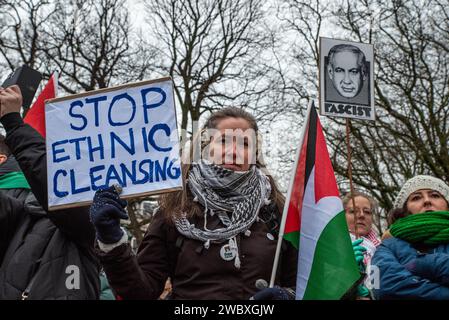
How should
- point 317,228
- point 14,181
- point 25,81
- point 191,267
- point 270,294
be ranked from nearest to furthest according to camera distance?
1. point 270,294
2. point 191,267
3. point 317,228
4. point 14,181
5. point 25,81

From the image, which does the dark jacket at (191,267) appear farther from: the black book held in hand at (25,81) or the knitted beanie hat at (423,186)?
the knitted beanie hat at (423,186)

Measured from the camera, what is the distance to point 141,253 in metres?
2.49

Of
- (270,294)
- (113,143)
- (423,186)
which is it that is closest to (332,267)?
(270,294)

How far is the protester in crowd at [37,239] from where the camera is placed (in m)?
2.45

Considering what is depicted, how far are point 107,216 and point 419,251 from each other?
172cm

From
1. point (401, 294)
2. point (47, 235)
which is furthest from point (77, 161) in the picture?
point (401, 294)

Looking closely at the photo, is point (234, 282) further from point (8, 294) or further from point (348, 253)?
point (8, 294)

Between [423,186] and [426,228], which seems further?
[423,186]

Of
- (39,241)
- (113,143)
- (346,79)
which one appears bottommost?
(39,241)

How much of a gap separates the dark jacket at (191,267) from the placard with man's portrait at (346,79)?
166cm

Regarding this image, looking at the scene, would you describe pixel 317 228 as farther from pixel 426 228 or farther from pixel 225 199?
pixel 426 228

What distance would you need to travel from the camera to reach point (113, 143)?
254 centimetres

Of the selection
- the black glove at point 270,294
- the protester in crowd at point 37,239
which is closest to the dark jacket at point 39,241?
the protester in crowd at point 37,239

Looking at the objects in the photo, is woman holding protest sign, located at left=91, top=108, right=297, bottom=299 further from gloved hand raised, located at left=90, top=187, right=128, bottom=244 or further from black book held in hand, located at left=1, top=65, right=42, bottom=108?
black book held in hand, located at left=1, top=65, right=42, bottom=108
